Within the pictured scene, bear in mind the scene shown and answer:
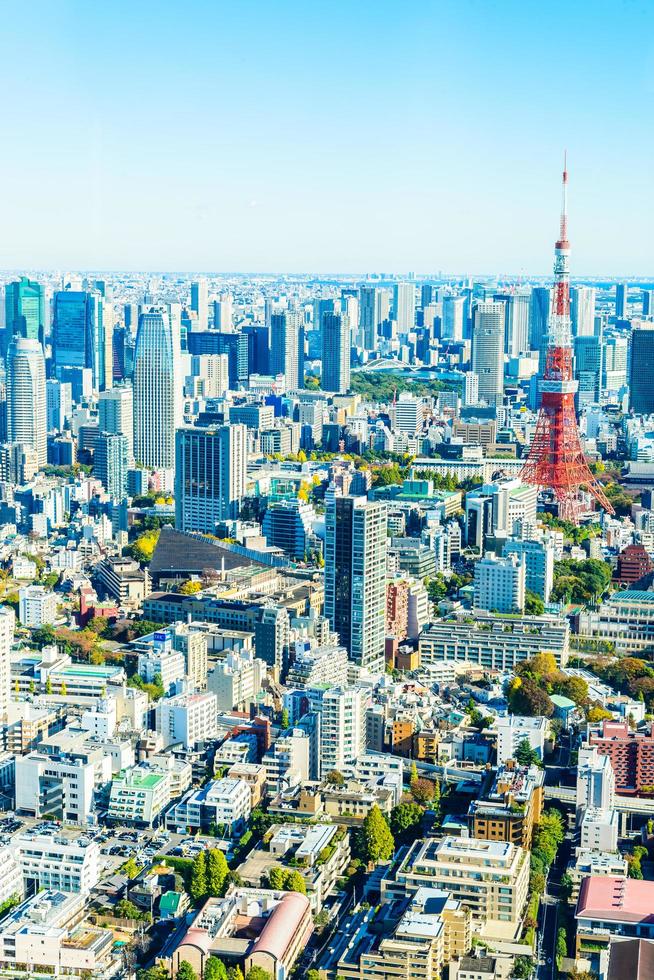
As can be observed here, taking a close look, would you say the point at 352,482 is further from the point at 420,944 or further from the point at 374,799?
the point at 420,944

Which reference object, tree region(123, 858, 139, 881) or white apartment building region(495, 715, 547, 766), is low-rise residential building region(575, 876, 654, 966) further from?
tree region(123, 858, 139, 881)

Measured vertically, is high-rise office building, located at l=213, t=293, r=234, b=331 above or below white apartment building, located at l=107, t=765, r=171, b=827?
above

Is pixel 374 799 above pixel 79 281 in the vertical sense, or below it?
below

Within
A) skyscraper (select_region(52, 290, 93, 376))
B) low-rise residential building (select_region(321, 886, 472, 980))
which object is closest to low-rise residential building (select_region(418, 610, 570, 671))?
low-rise residential building (select_region(321, 886, 472, 980))

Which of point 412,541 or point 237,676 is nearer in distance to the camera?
point 237,676

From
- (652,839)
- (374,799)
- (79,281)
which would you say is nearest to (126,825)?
(374,799)

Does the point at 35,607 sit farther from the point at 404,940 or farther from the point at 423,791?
the point at 404,940
